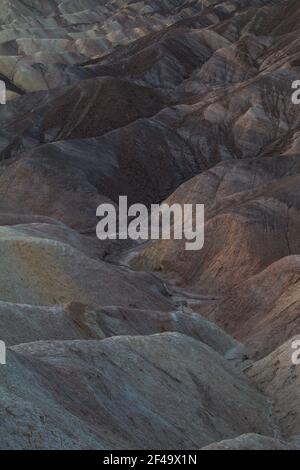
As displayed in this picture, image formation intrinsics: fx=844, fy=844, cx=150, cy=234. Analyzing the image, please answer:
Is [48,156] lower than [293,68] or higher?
lower

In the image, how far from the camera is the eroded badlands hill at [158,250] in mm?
18781

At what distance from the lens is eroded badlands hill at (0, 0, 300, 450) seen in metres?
18.8

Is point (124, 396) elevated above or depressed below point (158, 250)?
below

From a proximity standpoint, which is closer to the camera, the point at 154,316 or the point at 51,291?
the point at 154,316

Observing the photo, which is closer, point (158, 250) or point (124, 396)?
point (124, 396)

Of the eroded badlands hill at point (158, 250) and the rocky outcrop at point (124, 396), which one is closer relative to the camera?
the rocky outcrop at point (124, 396)

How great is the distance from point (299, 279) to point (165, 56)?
69.1 meters

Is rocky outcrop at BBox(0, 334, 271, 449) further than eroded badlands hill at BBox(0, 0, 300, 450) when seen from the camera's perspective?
No

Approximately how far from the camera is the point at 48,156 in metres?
67.9

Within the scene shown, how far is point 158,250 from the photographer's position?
52.3 metres

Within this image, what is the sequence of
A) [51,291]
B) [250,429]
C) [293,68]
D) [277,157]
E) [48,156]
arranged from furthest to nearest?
[293,68], [48,156], [277,157], [51,291], [250,429]

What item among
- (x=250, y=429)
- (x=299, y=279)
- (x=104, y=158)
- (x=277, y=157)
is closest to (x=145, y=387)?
(x=250, y=429)

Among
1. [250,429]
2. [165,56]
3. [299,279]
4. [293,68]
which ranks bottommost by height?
[250,429]

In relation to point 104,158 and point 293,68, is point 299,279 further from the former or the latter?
point 293,68
